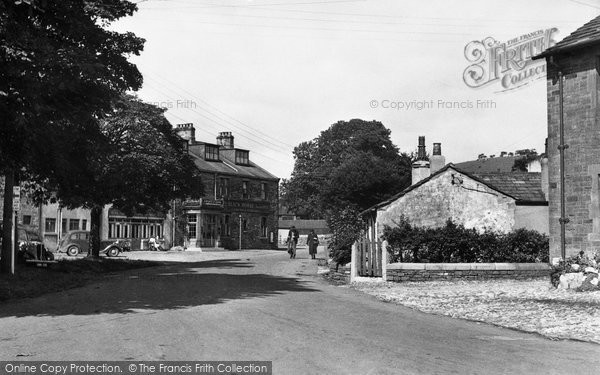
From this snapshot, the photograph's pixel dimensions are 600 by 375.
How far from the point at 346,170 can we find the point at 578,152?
157ft

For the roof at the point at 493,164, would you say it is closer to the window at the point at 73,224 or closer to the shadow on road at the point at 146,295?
the window at the point at 73,224

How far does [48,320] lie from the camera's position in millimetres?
10719

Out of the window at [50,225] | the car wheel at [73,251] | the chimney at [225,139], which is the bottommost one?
the car wheel at [73,251]

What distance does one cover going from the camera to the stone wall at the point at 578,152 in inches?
660

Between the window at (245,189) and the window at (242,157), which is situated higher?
the window at (242,157)

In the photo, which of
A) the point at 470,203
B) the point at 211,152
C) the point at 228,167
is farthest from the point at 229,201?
the point at 470,203

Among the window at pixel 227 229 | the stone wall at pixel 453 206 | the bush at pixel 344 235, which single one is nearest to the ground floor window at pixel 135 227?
the window at pixel 227 229

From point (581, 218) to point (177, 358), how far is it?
1335 centimetres

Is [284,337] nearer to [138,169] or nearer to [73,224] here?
[138,169]

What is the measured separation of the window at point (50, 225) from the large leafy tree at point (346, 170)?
2361 centimetres

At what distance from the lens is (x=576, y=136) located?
17078 millimetres

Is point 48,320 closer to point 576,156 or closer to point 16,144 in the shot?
point 16,144

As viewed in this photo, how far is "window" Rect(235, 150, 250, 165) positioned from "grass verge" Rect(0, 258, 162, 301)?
40625mm

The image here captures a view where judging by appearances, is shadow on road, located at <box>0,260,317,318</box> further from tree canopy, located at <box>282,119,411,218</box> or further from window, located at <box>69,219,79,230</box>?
tree canopy, located at <box>282,119,411,218</box>
